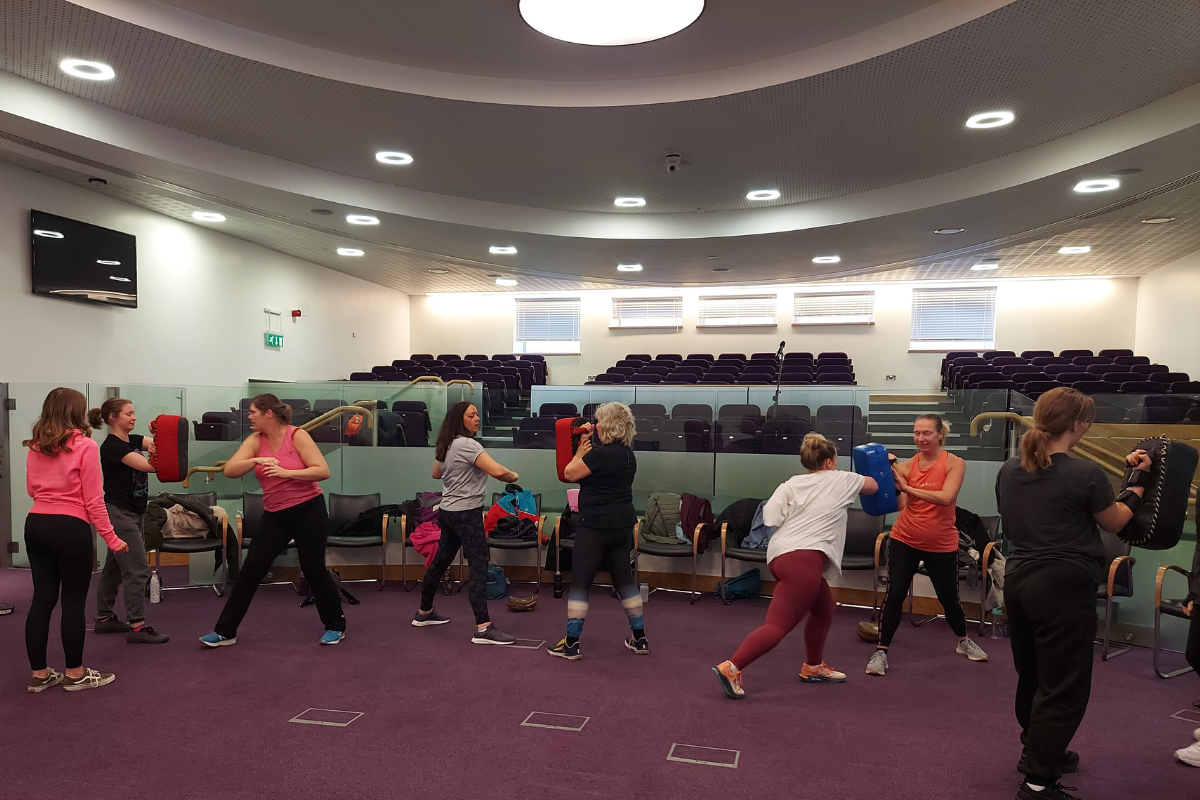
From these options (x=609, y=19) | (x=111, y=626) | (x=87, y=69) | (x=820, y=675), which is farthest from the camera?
(x=87, y=69)

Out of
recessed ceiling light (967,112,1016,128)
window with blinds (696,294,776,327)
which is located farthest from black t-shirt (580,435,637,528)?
window with blinds (696,294,776,327)

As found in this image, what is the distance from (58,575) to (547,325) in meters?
13.9

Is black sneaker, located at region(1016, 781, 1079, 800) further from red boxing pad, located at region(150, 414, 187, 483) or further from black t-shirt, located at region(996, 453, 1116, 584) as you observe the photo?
red boxing pad, located at region(150, 414, 187, 483)

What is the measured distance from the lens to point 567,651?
454cm

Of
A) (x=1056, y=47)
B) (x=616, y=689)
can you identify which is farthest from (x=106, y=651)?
(x=1056, y=47)

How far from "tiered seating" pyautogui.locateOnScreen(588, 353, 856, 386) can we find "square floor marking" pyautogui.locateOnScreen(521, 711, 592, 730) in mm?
8990

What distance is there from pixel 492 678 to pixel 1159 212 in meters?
10.2

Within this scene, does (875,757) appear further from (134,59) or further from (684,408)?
(134,59)

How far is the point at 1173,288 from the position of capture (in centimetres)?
1277

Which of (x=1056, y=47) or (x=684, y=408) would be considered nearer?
(x=1056, y=47)

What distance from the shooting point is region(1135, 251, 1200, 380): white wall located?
38.8ft

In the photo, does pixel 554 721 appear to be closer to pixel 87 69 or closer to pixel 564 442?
pixel 564 442

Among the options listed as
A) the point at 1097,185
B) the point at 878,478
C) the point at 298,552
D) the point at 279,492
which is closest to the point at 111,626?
the point at 298,552

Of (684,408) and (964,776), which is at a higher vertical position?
(684,408)
